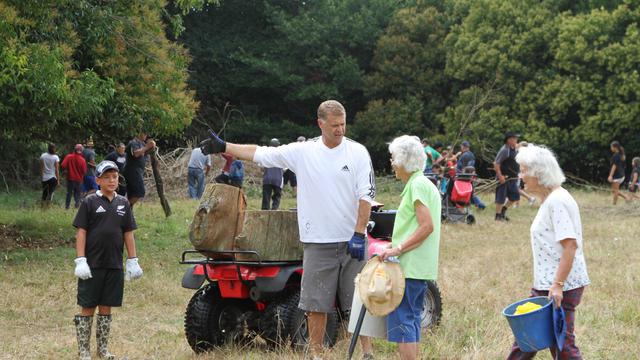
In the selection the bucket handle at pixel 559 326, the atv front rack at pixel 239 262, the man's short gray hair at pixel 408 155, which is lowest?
the atv front rack at pixel 239 262

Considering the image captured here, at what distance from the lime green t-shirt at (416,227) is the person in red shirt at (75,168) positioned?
15492 mm

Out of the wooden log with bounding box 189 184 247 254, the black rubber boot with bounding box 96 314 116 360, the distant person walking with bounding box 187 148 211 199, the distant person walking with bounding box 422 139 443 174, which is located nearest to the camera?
the wooden log with bounding box 189 184 247 254

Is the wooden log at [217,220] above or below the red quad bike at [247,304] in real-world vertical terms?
above

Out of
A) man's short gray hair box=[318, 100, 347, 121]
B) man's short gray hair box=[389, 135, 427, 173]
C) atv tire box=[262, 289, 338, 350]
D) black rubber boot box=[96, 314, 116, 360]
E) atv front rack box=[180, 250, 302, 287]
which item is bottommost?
black rubber boot box=[96, 314, 116, 360]

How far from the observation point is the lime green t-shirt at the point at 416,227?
5.68 metres

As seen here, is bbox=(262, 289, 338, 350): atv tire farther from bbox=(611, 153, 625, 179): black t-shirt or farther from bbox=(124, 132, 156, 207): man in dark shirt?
bbox=(611, 153, 625, 179): black t-shirt

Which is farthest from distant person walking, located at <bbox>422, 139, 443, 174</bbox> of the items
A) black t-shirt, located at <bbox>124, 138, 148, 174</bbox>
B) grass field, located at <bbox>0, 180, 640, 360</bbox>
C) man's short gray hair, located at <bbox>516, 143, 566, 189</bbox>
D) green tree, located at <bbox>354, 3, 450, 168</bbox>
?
green tree, located at <bbox>354, 3, 450, 168</bbox>

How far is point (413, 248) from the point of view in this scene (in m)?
5.66

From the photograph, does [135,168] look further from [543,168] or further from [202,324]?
[543,168]

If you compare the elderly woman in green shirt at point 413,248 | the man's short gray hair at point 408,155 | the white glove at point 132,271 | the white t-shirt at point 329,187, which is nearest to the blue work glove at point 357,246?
the white t-shirt at point 329,187

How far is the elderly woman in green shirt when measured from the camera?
564 cm

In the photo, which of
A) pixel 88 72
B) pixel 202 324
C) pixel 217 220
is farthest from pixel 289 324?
pixel 88 72

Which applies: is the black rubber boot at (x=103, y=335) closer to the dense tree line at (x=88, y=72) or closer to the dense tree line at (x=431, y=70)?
the dense tree line at (x=88, y=72)

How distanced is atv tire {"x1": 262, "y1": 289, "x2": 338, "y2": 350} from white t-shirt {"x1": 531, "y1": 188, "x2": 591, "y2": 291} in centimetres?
198
